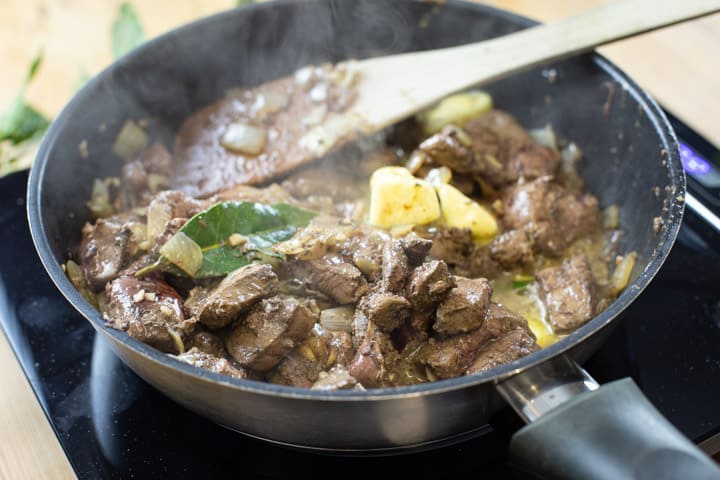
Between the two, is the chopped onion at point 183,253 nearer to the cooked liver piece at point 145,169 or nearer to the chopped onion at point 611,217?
the cooked liver piece at point 145,169

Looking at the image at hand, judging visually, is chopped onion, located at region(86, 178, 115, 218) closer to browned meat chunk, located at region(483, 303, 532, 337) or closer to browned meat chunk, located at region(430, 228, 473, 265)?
browned meat chunk, located at region(430, 228, 473, 265)

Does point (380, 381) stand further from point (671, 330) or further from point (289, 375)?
point (671, 330)

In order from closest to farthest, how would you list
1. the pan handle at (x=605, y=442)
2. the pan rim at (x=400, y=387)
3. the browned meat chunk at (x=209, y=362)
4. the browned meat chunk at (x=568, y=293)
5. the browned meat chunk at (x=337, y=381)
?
the pan handle at (x=605, y=442) < the pan rim at (x=400, y=387) < the browned meat chunk at (x=337, y=381) < the browned meat chunk at (x=209, y=362) < the browned meat chunk at (x=568, y=293)

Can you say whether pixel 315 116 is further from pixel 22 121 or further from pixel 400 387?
pixel 400 387

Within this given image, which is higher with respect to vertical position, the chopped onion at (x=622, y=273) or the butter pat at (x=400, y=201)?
the butter pat at (x=400, y=201)

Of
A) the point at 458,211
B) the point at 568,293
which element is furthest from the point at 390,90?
the point at 568,293

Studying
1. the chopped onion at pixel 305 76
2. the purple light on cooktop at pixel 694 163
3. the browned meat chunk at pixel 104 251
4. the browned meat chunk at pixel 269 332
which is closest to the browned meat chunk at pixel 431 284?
the browned meat chunk at pixel 269 332
